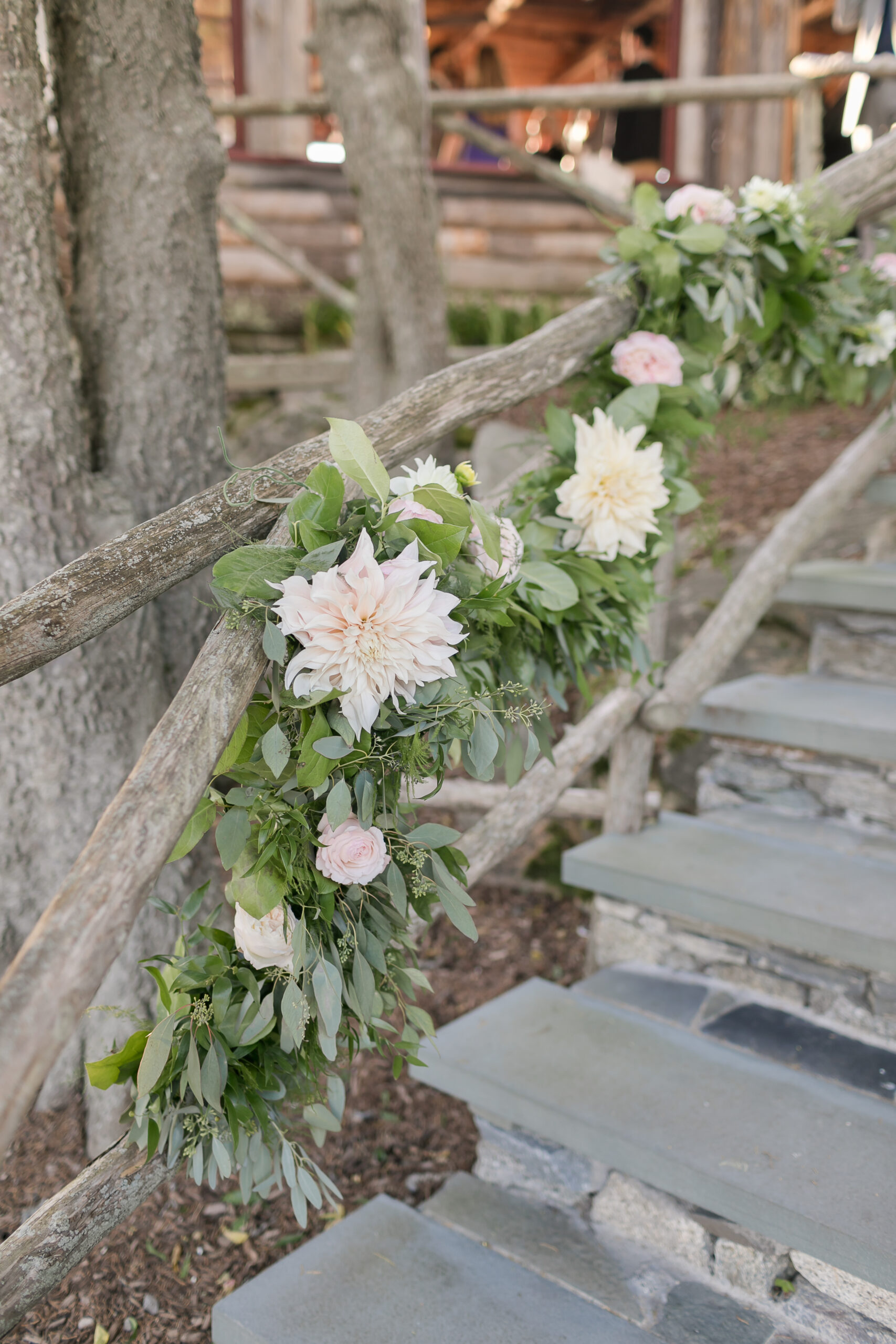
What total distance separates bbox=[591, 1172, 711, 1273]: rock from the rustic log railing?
609mm

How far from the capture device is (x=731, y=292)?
6.48ft

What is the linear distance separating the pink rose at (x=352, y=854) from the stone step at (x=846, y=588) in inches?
71.1

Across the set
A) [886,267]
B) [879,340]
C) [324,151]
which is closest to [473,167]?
[324,151]

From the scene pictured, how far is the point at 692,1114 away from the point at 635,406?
1.25m

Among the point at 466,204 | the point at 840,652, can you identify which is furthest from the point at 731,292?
the point at 466,204

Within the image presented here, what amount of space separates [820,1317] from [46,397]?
77.6 inches

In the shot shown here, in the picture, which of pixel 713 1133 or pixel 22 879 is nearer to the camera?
pixel 713 1133

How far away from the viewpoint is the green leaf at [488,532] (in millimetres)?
1370

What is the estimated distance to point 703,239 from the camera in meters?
1.92

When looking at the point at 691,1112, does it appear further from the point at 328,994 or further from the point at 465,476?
the point at 465,476

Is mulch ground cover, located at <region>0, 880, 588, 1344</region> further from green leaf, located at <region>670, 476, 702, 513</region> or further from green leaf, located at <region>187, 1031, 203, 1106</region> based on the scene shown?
green leaf, located at <region>670, 476, 702, 513</region>

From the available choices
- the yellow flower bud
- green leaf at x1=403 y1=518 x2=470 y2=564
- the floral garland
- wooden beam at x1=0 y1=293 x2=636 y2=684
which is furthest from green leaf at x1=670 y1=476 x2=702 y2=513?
green leaf at x1=403 y1=518 x2=470 y2=564

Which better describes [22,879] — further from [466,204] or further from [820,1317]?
[466,204]

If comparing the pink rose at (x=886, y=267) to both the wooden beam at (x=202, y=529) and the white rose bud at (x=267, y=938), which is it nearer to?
the wooden beam at (x=202, y=529)
